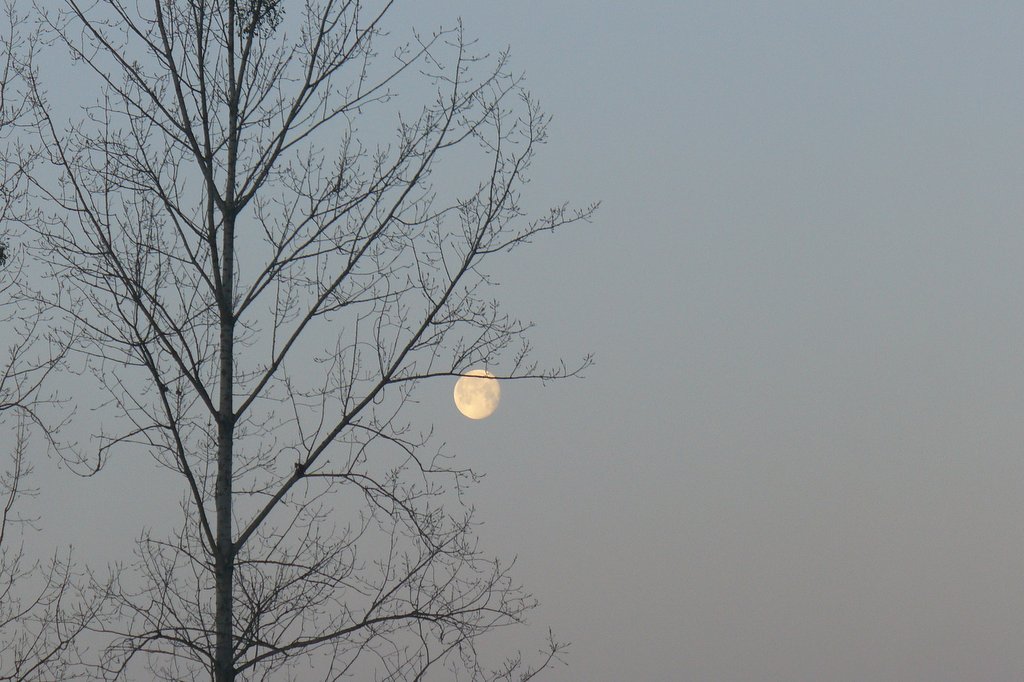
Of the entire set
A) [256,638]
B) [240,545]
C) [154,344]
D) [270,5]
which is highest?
[270,5]

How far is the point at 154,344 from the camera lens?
7.69m

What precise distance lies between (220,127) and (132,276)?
50.3 inches

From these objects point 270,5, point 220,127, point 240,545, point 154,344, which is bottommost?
point 240,545

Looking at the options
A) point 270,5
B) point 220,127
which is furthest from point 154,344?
point 270,5

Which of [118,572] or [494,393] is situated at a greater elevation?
[494,393]

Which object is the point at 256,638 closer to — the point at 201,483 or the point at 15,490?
the point at 201,483

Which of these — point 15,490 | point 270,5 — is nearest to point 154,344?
point 270,5

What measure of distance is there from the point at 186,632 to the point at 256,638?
0.46m

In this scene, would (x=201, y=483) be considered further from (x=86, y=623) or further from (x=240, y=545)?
(x=86, y=623)

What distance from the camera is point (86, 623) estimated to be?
25.9 feet

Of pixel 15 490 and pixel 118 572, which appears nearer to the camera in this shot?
pixel 118 572

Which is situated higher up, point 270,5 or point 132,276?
point 270,5

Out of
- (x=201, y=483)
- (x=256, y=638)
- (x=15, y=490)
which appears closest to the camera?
→ (x=256, y=638)

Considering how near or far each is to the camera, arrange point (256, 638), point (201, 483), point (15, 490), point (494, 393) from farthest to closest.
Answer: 1. point (15, 490)
2. point (494, 393)
3. point (201, 483)
4. point (256, 638)
